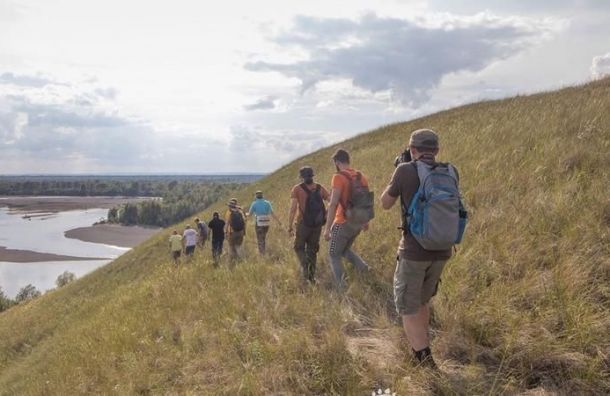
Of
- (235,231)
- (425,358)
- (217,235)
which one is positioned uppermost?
(235,231)

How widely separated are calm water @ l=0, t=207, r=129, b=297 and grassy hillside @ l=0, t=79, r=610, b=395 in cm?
5567

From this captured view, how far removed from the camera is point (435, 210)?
4.11 meters

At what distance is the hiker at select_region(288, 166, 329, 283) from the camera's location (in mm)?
7543

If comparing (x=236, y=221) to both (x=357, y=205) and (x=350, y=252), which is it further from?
(x=357, y=205)

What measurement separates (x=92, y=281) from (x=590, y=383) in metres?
24.7

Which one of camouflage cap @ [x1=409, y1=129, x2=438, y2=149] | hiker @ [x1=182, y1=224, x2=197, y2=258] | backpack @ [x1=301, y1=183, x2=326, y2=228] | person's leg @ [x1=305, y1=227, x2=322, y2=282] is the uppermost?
camouflage cap @ [x1=409, y1=129, x2=438, y2=149]

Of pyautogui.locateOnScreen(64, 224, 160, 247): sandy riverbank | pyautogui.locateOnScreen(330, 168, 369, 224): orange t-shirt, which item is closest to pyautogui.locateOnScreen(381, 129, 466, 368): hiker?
pyautogui.locateOnScreen(330, 168, 369, 224): orange t-shirt

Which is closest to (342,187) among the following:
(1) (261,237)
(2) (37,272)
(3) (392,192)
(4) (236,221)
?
(3) (392,192)

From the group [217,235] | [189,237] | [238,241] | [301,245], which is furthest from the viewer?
[189,237]

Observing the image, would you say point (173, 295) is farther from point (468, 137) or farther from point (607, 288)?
point (468, 137)

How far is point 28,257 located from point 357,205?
82352 millimetres

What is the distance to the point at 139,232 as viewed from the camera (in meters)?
109

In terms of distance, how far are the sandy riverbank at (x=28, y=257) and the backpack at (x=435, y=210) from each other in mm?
75476

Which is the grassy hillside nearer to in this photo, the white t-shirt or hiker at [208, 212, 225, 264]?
hiker at [208, 212, 225, 264]
